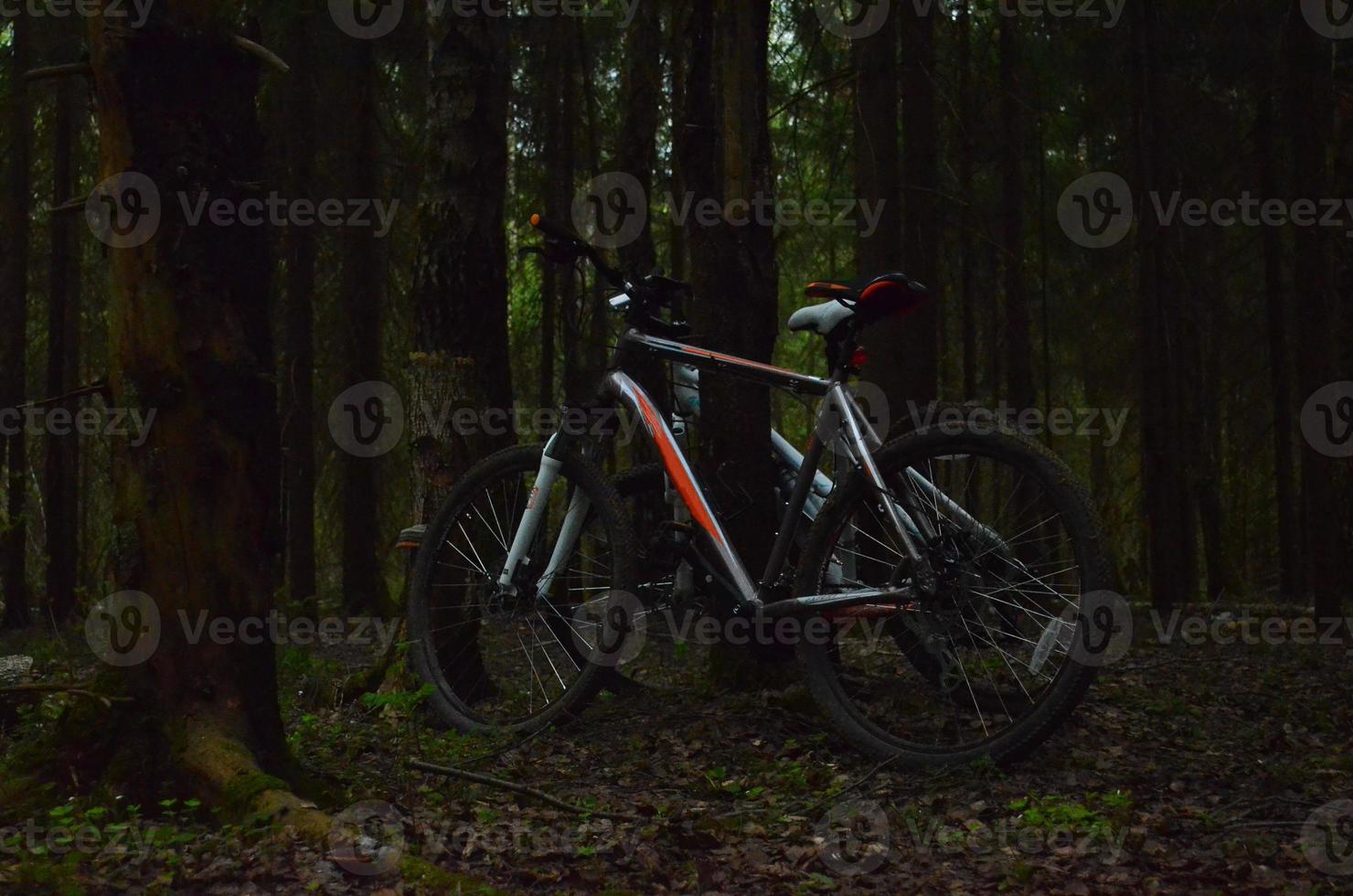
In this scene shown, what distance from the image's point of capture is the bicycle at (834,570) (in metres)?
4.05

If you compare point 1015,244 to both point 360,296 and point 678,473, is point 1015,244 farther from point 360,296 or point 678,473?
point 678,473

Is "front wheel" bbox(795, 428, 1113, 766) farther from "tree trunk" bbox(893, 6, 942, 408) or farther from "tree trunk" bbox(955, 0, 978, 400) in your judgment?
"tree trunk" bbox(955, 0, 978, 400)

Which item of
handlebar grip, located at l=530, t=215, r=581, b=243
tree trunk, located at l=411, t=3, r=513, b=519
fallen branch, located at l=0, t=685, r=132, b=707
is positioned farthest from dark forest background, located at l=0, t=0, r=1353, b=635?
fallen branch, located at l=0, t=685, r=132, b=707

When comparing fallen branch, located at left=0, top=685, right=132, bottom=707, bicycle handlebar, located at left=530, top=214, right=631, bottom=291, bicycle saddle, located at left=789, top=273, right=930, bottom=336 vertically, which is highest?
bicycle handlebar, located at left=530, top=214, right=631, bottom=291

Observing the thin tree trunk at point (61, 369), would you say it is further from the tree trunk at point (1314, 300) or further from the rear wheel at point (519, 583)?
the tree trunk at point (1314, 300)

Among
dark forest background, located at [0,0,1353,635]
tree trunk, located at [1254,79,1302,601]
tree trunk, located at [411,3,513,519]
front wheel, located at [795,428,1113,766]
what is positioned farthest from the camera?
tree trunk, located at [1254,79,1302,601]

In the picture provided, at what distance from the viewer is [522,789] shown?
3873mm

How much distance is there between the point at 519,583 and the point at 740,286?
62.4 inches

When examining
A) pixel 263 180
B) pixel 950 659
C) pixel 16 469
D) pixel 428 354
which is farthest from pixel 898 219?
pixel 16 469

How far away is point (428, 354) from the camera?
5754 millimetres

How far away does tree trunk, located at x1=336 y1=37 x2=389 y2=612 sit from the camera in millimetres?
10820

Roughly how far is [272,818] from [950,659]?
238cm

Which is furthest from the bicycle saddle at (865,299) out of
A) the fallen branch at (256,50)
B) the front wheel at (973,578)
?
the fallen branch at (256,50)

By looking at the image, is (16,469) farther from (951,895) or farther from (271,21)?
(951,895)
